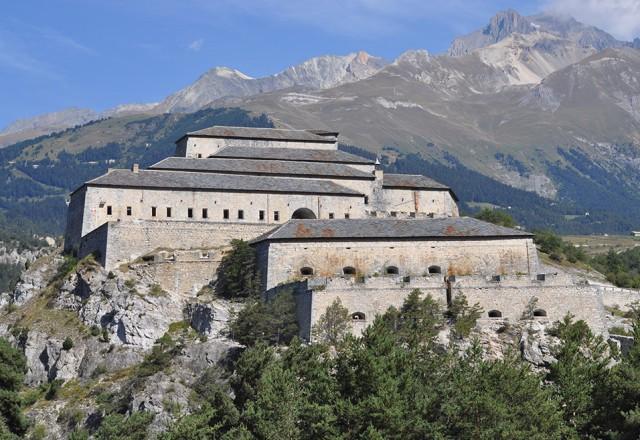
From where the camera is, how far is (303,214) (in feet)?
289

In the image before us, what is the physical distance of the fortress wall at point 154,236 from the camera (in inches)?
3142

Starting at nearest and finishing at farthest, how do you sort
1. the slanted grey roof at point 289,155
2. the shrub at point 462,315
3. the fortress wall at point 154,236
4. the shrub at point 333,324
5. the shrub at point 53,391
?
1. the shrub at point 333,324
2. the shrub at point 462,315
3. the shrub at point 53,391
4. the fortress wall at point 154,236
5. the slanted grey roof at point 289,155

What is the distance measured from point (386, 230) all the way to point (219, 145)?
28.4 metres

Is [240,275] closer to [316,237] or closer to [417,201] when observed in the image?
[316,237]

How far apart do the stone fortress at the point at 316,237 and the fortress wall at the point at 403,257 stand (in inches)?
2.9

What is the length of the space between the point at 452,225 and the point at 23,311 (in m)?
35.1

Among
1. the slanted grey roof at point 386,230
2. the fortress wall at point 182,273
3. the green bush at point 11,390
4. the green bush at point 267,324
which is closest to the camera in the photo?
the green bush at point 11,390

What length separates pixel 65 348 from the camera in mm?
74125

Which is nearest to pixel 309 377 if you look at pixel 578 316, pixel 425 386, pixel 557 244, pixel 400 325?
pixel 425 386

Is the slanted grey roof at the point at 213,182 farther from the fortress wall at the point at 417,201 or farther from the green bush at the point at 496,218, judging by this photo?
the green bush at the point at 496,218

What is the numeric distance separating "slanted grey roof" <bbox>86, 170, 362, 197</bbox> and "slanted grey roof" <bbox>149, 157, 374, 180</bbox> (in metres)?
1.99

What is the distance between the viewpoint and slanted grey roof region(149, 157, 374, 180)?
→ 90500 mm

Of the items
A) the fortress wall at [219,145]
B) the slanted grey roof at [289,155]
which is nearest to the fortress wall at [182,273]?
the slanted grey roof at [289,155]

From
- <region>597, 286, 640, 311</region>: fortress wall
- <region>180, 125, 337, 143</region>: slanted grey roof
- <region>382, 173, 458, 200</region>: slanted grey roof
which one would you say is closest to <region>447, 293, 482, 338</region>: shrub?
<region>597, 286, 640, 311</region>: fortress wall
